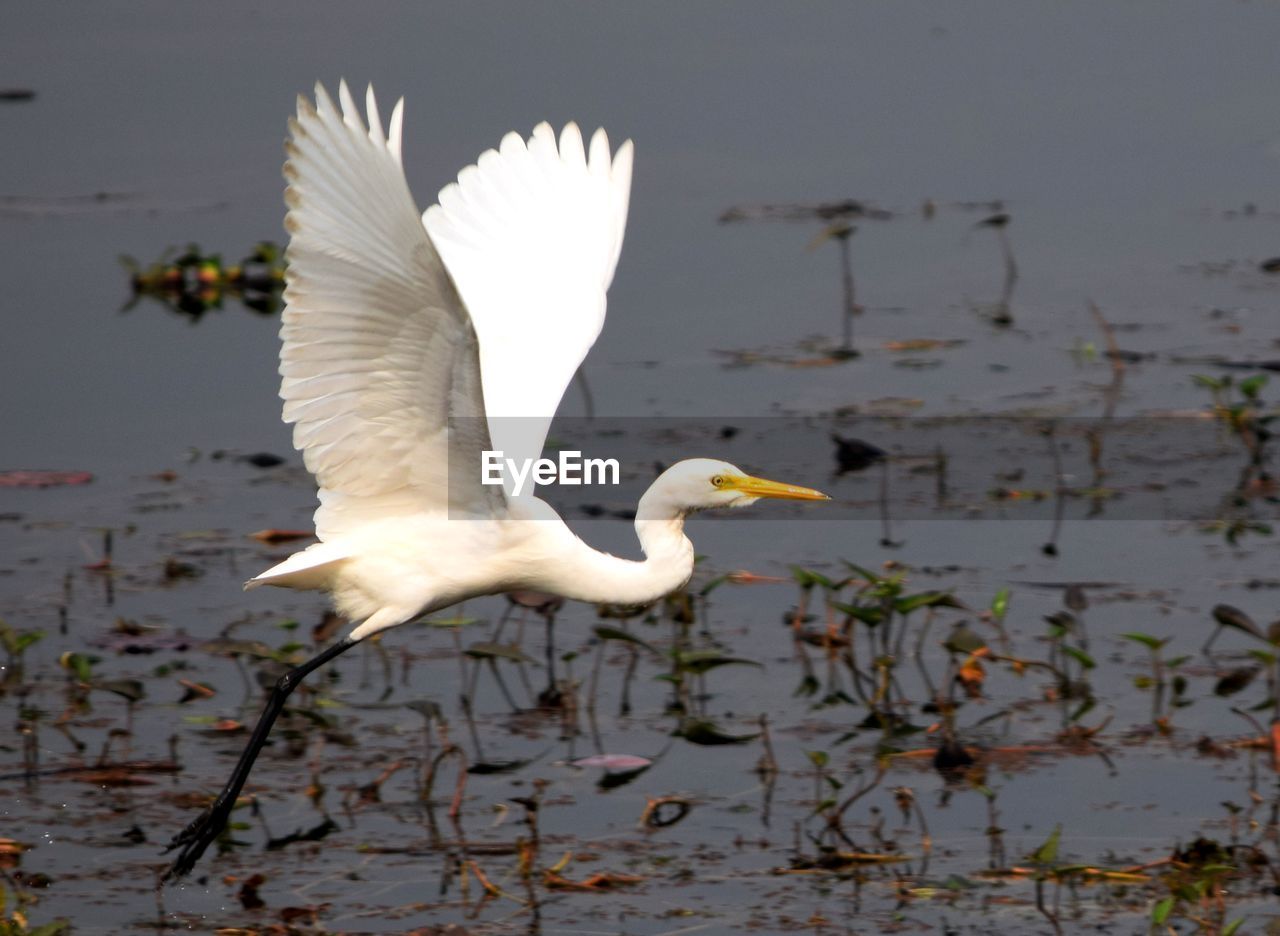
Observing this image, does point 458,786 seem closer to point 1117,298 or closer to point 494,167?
point 494,167

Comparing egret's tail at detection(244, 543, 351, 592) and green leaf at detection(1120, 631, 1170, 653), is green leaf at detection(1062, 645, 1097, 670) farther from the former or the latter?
egret's tail at detection(244, 543, 351, 592)

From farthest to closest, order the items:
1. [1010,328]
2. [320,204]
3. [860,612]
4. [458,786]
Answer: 1. [1010,328]
2. [860,612]
3. [458,786]
4. [320,204]

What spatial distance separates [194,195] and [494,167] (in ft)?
18.3

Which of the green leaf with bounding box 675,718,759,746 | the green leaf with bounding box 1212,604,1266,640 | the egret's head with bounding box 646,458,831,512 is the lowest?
the green leaf with bounding box 675,718,759,746

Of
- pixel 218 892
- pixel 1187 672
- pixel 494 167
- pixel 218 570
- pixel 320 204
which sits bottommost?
pixel 218 892

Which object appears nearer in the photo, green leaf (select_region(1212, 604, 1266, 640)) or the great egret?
the great egret

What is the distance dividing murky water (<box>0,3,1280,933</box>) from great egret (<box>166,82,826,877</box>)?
0.50m

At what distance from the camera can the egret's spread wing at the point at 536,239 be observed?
18.1 feet

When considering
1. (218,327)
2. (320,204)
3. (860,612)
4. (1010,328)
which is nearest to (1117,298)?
(1010,328)

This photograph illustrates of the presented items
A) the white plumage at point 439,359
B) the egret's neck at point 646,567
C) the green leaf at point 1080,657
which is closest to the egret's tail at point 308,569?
the white plumage at point 439,359

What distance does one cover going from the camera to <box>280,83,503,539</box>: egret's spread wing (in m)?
4.00

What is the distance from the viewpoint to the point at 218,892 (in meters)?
4.71

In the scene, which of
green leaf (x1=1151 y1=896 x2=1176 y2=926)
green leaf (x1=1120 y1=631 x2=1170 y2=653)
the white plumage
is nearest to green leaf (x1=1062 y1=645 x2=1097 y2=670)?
green leaf (x1=1120 y1=631 x2=1170 y2=653)

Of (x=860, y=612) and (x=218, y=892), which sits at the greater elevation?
(x=860, y=612)
